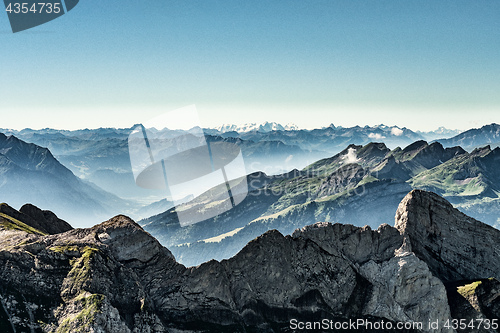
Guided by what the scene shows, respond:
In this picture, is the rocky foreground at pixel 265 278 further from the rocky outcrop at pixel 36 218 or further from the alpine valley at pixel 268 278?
the rocky outcrop at pixel 36 218

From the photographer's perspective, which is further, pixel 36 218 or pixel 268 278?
pixel 36 218

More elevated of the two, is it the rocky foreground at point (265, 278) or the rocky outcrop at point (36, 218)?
the rocky outcrop at point (36, 218)

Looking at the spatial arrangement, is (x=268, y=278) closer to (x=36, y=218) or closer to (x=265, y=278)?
(x=265, y=278)

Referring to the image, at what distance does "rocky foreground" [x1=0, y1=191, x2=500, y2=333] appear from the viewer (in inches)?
2581

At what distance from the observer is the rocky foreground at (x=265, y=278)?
2581 inches

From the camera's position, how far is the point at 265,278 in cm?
8025

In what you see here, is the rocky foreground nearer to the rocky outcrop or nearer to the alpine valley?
the alpine valley

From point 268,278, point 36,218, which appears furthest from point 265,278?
point 36,218

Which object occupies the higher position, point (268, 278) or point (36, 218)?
point (36, 218)

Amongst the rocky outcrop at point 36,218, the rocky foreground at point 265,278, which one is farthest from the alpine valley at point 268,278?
the rocky outcrop at point 36,218

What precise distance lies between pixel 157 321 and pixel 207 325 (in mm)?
10637

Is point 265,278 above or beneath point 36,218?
beneath

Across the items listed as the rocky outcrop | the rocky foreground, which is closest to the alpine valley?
the rocky foreground

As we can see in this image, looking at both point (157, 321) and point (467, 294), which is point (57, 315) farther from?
point (467, 294)
